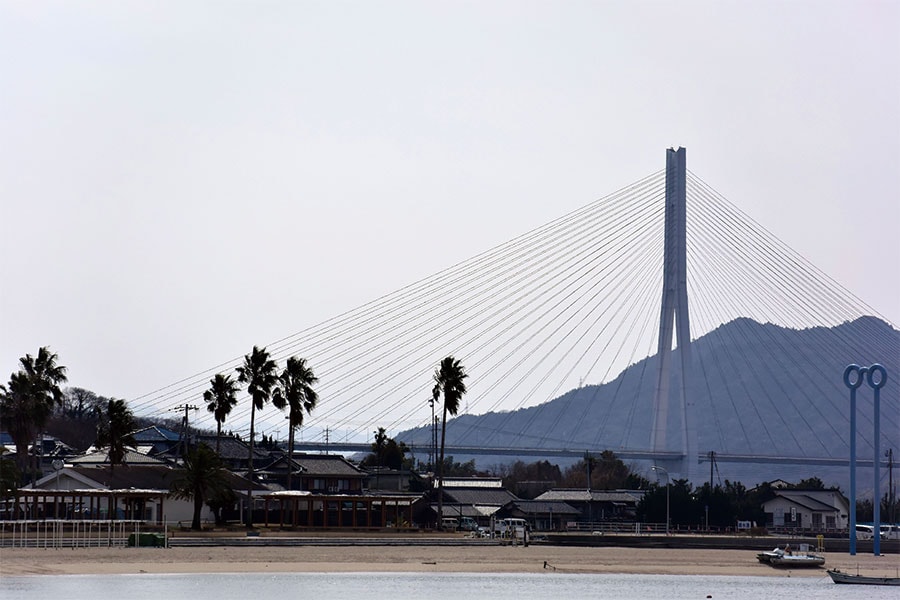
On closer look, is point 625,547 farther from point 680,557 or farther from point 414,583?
point 414,583

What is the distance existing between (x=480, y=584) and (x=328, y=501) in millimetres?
33196

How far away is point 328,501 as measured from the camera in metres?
84.7

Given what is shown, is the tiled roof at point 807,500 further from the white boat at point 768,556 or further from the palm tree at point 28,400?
the palm tree at point 28,400

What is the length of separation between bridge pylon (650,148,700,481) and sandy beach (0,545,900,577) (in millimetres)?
25005

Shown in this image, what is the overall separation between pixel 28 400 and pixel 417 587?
38.4m

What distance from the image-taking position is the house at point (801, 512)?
110 m

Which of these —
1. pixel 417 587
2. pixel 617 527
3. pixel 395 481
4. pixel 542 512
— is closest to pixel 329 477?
pixel 542 512

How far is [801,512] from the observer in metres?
111

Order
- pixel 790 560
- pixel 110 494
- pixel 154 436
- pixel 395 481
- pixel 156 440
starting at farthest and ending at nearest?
pixel 395 481, pixel 154 436, pixel 156 440, pixel 110 494, pixel 790 560

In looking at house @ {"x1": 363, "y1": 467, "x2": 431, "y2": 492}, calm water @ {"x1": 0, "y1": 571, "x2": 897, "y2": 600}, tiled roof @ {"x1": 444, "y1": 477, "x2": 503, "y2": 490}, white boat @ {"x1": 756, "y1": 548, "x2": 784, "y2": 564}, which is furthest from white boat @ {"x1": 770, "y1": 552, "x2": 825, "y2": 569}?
tiled roof @ {"x1": 444, "y1": 477, "x2": 503, "y2": 490}

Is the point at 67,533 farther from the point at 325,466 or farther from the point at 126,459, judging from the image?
the point at 325,466

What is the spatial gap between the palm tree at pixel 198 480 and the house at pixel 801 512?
51.0 meters

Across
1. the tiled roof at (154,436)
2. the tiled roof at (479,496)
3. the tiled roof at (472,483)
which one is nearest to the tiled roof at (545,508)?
the tiled roof at (479,496)

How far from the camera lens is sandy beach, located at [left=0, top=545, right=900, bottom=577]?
54.0 meters
